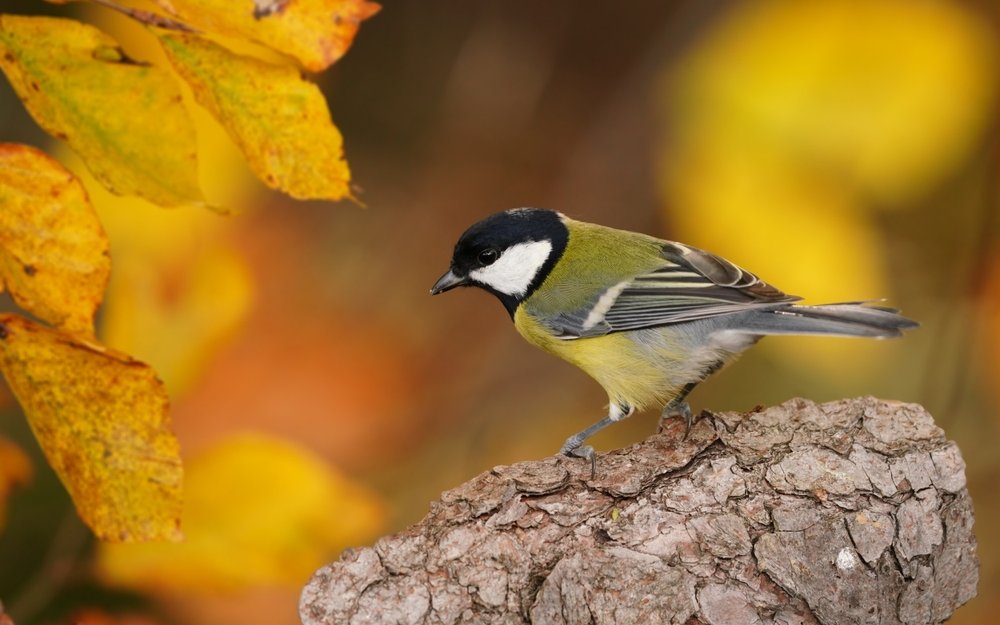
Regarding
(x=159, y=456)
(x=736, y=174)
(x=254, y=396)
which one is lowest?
(x=254, y=396)

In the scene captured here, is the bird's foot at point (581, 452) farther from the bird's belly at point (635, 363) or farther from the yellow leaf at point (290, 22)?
the yellow leaf at point (290, 22)

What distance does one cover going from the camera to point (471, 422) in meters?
1.76

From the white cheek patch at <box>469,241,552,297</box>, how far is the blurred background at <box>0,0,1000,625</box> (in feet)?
1.04

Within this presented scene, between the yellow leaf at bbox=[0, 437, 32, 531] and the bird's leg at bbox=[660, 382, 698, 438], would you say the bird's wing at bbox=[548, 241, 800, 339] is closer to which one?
the bird's leg at bbox=[660, 382, 698, 438]

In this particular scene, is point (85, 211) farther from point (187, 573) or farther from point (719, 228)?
point (719, 228)

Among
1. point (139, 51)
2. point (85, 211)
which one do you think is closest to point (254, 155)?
point (85, 211)

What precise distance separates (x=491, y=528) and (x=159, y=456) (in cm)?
28

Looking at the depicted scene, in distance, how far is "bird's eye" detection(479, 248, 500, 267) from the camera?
3.88 feet

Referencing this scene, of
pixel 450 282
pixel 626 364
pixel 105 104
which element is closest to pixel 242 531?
pixel 450 282

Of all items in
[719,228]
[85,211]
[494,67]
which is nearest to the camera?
[85,211]

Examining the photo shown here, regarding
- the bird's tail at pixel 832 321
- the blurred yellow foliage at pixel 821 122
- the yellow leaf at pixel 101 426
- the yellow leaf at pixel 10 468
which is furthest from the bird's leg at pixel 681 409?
the yellow leaf at pixel 10 468

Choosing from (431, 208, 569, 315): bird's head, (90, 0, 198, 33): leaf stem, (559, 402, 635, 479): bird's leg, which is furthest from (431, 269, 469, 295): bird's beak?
(90, 0, 198, 33): leaf stem

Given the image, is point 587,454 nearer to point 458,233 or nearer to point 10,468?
point 10,468

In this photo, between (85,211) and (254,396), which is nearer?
(85,211)
